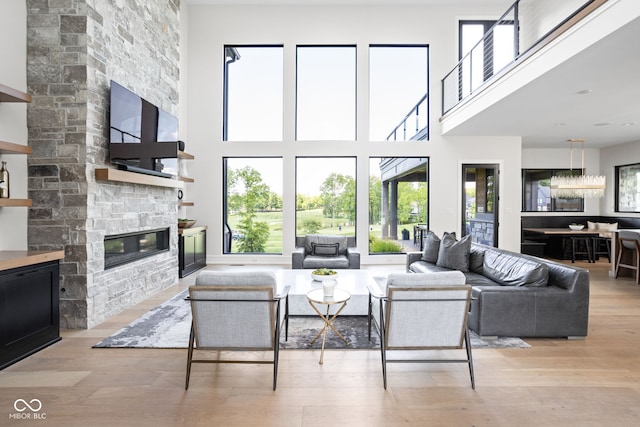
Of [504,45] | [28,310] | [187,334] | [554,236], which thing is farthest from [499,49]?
[28,310]

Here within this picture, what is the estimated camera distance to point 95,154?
3.81 m

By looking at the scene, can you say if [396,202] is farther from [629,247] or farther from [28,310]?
[28,310]

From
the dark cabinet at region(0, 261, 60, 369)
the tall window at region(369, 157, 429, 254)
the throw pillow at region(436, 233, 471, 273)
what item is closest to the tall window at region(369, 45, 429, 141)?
the tall window at region(369, 157, 429, 254)

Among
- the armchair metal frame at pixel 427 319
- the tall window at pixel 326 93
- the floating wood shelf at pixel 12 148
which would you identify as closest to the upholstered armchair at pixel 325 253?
the tall window at pixel 326 93

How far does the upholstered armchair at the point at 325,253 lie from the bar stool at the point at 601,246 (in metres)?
6.22

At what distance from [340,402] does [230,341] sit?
0.91 metres

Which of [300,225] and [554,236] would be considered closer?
[300,225]

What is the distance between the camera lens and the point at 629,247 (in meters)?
A: 6.00

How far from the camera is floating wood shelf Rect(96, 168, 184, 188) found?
3785 mm

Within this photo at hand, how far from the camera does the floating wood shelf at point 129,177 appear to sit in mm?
3785

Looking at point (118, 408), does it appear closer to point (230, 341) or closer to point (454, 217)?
point (230, 341)

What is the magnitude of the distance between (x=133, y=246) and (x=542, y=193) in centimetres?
987

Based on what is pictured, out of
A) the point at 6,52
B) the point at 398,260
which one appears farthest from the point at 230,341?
the point at 398,260

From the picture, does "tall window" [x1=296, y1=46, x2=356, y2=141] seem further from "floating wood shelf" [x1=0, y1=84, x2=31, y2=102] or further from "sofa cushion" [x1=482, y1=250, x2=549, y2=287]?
"floating wood shelf" [x1=0, y1=84, x2=31, y2=102]
